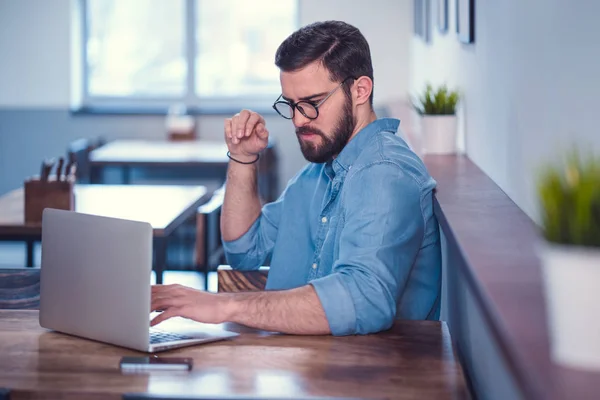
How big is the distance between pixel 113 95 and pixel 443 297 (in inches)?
210

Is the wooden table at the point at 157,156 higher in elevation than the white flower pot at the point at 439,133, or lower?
lower

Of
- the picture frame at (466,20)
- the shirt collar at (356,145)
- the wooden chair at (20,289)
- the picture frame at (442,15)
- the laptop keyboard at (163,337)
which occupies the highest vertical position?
the picture frame at (442,15)

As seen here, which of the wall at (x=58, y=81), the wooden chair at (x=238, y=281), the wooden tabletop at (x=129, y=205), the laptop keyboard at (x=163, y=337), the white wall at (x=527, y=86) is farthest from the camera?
the wall at (x=58, y=81)

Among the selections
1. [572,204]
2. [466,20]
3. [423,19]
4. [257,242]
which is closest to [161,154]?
[423,19]

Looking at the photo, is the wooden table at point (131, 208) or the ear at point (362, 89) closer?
the ear at point (362, 89)

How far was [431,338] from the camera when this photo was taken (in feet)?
5.87

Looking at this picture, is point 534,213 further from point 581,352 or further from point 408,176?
point 581,352

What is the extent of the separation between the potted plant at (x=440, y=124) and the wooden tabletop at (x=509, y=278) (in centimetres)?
70

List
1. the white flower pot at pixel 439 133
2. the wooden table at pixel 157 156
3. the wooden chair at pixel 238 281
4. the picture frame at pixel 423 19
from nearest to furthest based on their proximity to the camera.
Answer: the wooden chair at pixel 238 281, the white flower pot at pixel 439 133, the picture frame at pixel 423 19, the wooden table at pixel 157 156

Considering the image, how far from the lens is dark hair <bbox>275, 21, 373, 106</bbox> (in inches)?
82.7

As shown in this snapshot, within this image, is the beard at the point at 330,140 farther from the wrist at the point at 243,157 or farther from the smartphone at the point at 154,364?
the smartphone at the point at 154,364

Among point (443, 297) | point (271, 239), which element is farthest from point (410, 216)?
point (443, 297)

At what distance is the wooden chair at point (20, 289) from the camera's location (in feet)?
8.32

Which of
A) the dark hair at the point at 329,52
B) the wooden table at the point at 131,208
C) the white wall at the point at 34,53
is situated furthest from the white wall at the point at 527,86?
the white wall at the point at 34,53
